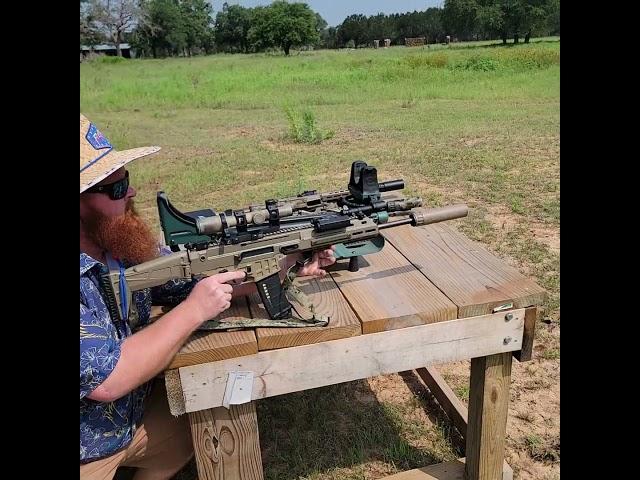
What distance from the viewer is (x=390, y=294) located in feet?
7.76

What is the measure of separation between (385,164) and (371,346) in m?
7.48

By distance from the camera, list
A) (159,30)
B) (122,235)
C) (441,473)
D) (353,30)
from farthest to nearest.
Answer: (353,30)
(159,30)
(441,473)
(122,235)

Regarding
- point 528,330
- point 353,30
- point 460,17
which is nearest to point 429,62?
point 528,330

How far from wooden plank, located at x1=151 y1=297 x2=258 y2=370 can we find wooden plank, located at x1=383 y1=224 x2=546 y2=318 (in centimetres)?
84

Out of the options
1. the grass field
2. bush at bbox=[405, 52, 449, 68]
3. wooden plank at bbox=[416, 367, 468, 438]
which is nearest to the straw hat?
the grass field

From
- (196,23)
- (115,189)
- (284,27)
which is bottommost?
(115,189)

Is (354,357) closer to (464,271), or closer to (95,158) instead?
(464,271)

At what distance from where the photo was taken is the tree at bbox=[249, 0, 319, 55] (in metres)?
64.4

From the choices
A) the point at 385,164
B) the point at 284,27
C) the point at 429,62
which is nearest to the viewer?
the point at 385,164

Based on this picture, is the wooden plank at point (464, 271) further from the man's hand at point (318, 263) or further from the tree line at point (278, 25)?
the tree line at point (278, 25)

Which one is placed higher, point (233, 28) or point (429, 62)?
point (233, 28)

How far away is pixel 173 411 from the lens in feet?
6.77

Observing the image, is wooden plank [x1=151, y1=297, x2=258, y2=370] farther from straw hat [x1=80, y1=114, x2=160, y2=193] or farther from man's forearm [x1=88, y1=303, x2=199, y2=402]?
straw hat [x1=80, y1=114, x2=160, y2=193]
